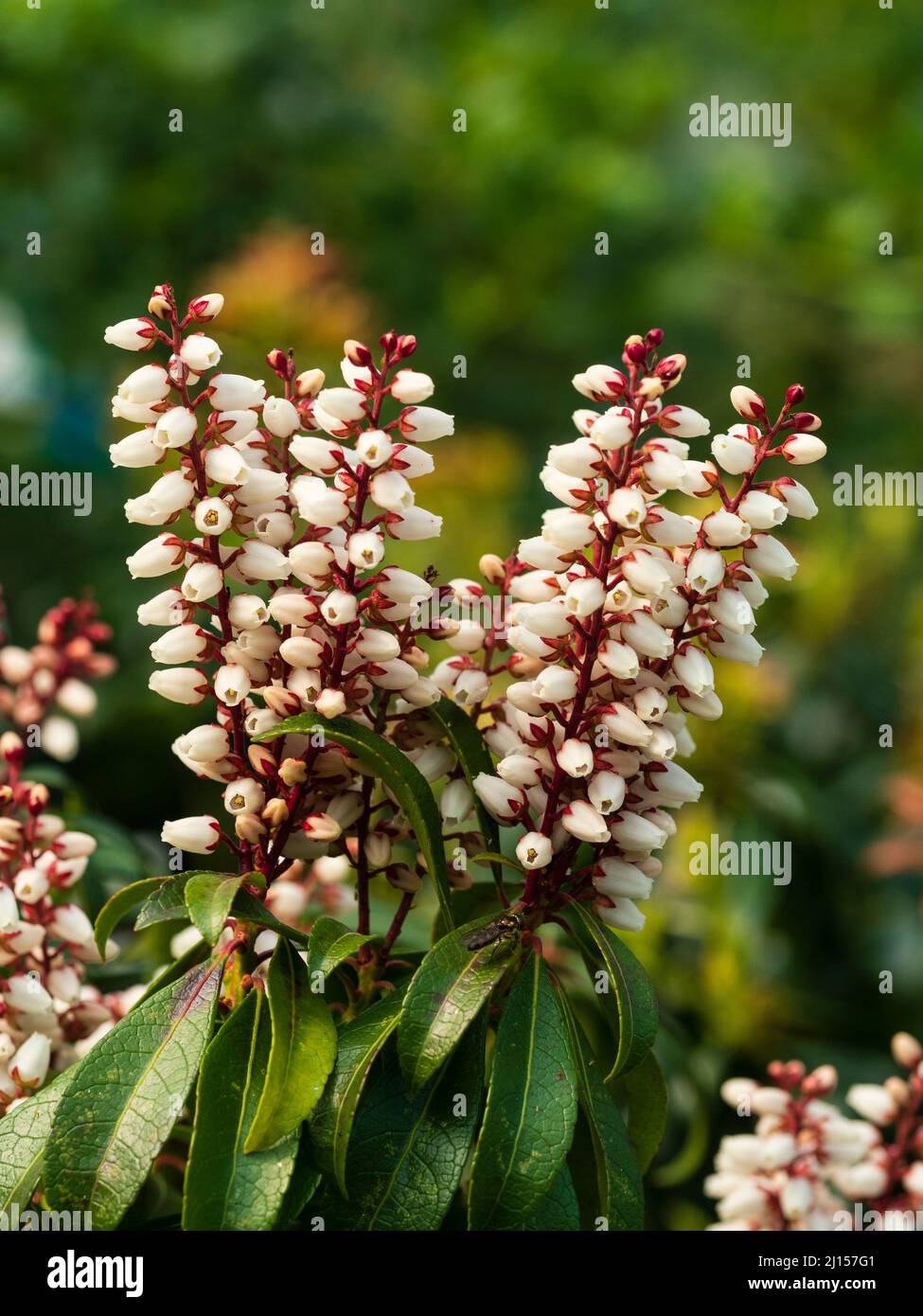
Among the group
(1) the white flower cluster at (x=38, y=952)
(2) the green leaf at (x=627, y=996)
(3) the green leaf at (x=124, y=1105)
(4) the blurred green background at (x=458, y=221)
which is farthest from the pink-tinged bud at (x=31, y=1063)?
(4) the blurred green background at (x=458, y=221)

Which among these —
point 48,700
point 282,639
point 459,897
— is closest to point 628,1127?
point 459,897

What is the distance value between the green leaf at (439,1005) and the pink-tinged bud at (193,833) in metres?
0.16

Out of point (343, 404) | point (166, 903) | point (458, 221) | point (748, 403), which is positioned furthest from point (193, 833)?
point (458, 221)

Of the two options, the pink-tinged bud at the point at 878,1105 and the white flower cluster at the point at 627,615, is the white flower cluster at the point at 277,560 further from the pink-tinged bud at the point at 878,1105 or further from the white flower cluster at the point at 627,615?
the pink-tinged bud at the point at 878,1105

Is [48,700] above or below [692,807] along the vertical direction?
above

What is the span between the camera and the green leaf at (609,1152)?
0.83 meters

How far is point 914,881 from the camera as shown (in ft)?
7.43

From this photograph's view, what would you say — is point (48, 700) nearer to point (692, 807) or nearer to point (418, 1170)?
point (418, 1170)

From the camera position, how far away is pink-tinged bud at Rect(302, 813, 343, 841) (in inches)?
33.1

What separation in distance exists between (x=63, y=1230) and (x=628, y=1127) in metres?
0.37

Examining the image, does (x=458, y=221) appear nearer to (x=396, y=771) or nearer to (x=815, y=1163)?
(x=815, y=1163)

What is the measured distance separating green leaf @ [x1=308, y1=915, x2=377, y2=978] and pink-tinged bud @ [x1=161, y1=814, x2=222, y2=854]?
9cm

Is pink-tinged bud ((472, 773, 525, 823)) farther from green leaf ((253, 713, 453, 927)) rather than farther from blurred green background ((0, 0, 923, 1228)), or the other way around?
blurred green background ((0, 0, 923, 1228))

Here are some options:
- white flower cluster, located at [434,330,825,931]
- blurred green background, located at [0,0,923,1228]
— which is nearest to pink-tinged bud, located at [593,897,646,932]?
white flower cluster, located at [434,330,825,931]
